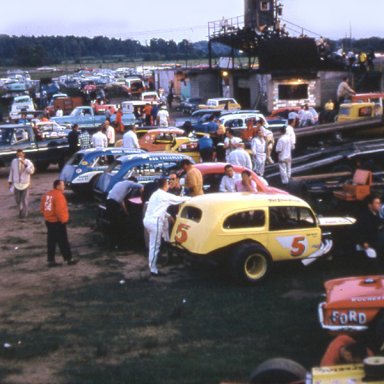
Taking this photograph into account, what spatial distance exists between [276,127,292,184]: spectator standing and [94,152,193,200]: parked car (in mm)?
2873

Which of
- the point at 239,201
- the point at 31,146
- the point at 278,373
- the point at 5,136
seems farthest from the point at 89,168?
the point at 278,373

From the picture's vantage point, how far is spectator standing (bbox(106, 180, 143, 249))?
15.3 m

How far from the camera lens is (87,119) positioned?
4356cm

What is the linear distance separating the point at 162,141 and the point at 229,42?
23.5 metres

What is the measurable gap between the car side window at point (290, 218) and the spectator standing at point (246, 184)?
249 cm

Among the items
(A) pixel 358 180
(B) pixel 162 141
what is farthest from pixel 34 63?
(A) pixel 358 180

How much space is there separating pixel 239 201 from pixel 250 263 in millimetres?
974

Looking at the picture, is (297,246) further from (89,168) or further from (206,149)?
(206,149)

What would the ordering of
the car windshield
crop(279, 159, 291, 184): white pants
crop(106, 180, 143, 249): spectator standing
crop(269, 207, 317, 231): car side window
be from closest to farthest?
crop(269, 207, 317, 231): car side window
crop(106, 180, 143, 249): spectator standing
crop(279, 159, 291, 184): white pants
the car windshield

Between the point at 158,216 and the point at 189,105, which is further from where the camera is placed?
the point at 189,105

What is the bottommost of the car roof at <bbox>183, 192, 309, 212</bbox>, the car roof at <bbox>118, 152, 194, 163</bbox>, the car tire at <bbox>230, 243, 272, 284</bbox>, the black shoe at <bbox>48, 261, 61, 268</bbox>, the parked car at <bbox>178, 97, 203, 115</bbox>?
the parked car at <bbox>178, 97, 203, 115</bbox>

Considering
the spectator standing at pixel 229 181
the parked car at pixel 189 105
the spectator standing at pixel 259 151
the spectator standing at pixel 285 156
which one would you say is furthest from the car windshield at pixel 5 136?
the parked car at pixel 189 105

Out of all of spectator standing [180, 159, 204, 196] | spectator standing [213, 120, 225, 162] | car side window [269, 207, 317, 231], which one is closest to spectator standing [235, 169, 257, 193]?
spectator standing [180, 159, 204, 196]

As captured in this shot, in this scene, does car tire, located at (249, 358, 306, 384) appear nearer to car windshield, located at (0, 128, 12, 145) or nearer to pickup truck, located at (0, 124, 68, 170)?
pickup truck, located at (0, 124, 68, 170)
